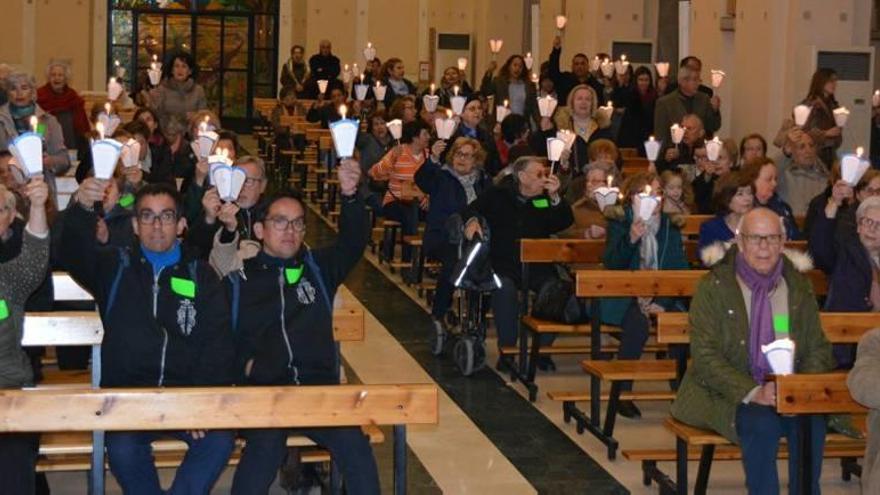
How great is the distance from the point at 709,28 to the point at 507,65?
7.79 feet

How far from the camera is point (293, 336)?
7137 millimetres

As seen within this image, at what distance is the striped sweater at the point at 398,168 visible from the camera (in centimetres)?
1427

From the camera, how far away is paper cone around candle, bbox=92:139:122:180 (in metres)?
6.83

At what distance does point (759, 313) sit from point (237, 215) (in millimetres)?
2897

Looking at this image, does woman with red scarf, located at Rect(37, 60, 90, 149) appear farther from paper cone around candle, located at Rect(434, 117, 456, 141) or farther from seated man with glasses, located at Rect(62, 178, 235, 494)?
seated man with glasses, located at Rect(62, 178, 235, 494)

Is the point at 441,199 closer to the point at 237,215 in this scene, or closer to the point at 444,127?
the point at 444,127

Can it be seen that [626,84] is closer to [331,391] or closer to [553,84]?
[553,84]

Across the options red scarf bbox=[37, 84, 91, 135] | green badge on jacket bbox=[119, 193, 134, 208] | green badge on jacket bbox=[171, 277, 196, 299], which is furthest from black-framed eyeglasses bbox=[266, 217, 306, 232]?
red scarf bbox=[37, 84, 91, 135]

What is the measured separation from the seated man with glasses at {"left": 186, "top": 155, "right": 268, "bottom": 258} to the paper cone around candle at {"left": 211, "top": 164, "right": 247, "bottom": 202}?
0.44 feet

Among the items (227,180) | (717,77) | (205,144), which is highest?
(717,77)

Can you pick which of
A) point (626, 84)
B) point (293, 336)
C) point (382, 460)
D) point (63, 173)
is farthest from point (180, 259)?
point (626, 84)

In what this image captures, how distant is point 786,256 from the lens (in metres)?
7.66

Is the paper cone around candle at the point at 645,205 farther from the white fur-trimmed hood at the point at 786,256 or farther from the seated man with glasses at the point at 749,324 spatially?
the seated man with glasses at the point at 749,324

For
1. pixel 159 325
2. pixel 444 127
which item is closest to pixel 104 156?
pixel 159 325
